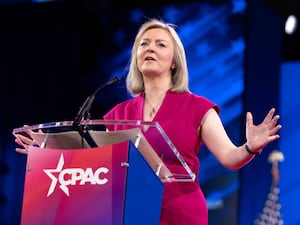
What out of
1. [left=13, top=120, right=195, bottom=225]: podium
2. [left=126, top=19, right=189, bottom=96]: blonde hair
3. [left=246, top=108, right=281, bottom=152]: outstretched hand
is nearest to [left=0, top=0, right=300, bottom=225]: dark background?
[left=126, top=19, right=189, bottom=96]: blonde hair

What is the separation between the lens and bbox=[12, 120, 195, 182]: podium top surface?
1561 mm

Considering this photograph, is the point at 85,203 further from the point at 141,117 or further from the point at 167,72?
the point at 167,72

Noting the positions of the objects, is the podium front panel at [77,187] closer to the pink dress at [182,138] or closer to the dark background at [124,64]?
the pink dress at [182,138]

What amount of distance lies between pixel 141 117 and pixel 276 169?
314 cm

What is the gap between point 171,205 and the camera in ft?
5.88

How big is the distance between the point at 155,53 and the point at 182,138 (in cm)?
34

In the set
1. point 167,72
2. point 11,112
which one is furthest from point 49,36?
point 167,72

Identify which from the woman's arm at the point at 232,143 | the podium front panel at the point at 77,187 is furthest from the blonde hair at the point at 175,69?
the podium front panel at the point at 77,187

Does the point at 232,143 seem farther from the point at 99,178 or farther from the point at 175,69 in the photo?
the point at 99,178

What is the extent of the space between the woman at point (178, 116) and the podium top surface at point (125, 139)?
2.6 inches

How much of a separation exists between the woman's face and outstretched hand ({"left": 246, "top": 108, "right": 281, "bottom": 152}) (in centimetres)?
46

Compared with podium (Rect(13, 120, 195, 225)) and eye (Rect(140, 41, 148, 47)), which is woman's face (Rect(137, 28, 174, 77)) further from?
podium (Rect(13, 120, 195, 225))

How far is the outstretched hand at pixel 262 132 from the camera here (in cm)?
168

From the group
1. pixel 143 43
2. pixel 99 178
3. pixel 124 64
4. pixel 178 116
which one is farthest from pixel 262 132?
pixel 124 64
